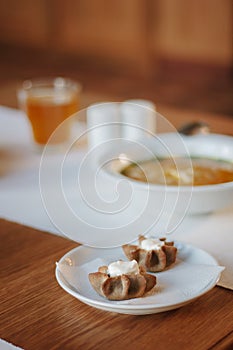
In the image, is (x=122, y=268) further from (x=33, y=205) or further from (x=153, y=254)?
(x=33, y=205)

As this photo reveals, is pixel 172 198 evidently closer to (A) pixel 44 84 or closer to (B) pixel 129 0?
(A) pixel 44 84

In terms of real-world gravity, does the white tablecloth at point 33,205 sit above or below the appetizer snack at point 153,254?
below

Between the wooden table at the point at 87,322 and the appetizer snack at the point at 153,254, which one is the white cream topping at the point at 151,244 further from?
the wooden table at the point at 87,322

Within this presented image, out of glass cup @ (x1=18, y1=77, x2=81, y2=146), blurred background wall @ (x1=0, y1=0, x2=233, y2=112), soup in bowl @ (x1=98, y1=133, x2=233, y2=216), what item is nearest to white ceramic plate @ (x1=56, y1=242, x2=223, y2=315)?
soup in bowl @ (x1=98, y1=133, x2=233, y2=216)

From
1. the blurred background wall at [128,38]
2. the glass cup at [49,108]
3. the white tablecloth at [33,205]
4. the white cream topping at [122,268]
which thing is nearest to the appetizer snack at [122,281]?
the white cream topping at [122,268]

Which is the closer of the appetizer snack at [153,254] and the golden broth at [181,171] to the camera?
the appetizer snack at [153,254]

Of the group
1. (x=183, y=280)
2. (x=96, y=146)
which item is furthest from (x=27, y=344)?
(x=96, y=146)

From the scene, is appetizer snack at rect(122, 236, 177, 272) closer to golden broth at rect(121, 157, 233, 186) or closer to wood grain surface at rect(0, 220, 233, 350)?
wood grain surface at rect(0, 220, 233, 350)
